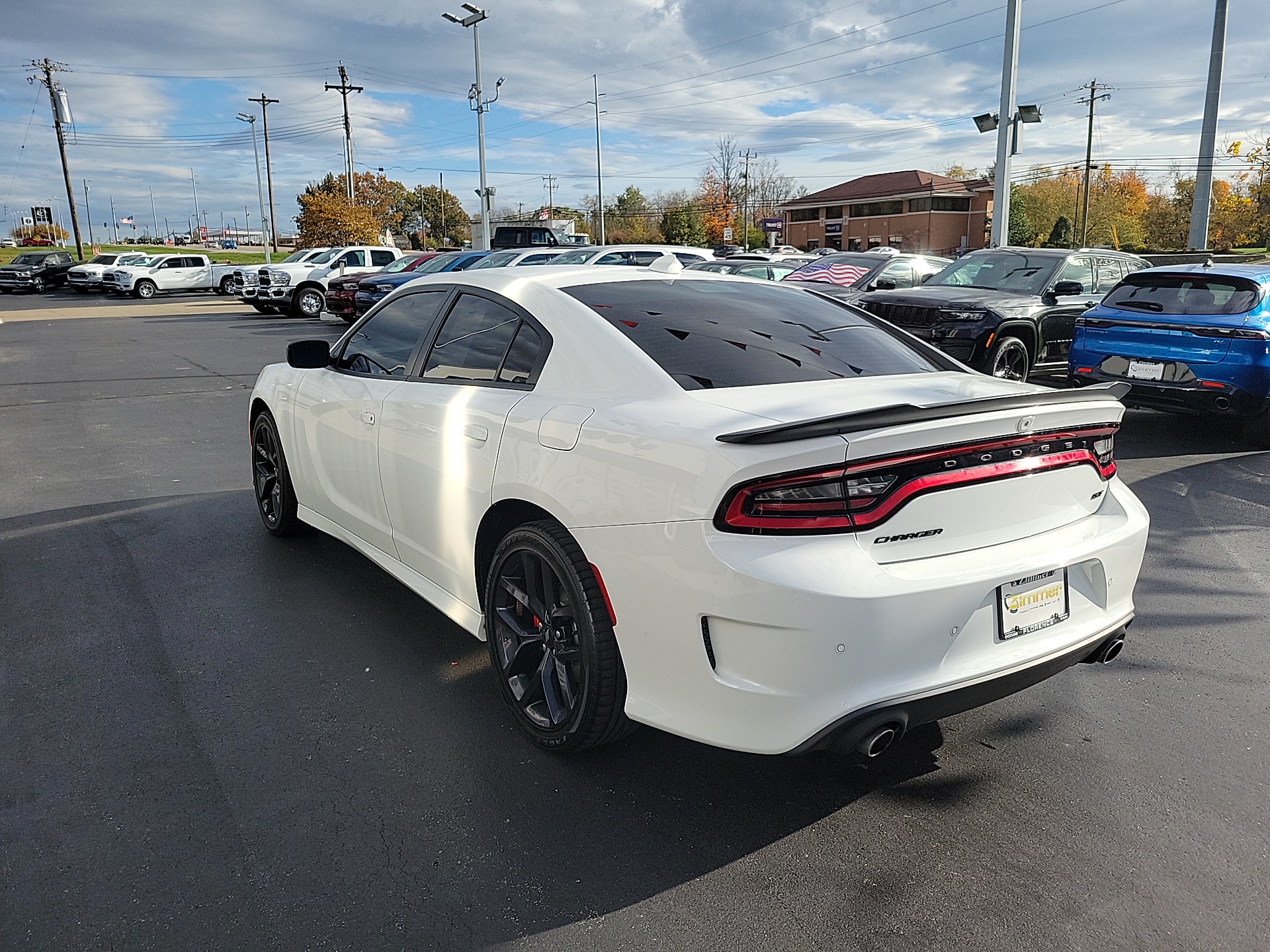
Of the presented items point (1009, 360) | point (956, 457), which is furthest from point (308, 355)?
point (1009, 360)

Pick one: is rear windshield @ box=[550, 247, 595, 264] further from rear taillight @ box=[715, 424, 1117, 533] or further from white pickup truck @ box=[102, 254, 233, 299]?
white pickup truck @ box=[102, 254, 233, 299]

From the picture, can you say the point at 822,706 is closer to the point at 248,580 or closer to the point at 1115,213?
the point at 248,580

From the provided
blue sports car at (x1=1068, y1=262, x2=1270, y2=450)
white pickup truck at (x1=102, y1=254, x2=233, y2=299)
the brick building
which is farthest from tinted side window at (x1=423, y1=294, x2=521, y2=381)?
the brick building

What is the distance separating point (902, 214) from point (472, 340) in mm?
87400

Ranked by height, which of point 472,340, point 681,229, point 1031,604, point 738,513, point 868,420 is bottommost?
point 1031,604

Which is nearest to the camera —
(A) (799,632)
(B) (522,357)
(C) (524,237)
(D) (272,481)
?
(A) (799,632)

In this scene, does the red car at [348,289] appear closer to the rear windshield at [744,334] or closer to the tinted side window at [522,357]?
the rear windshield at [744,334]

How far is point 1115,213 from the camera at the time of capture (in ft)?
264

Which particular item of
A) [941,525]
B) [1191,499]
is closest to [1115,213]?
[1191,499]

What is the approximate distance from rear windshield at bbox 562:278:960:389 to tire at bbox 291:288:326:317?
2410 centimetres

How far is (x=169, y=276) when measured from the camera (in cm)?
3834

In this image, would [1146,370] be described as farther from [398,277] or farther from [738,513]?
[398,277]

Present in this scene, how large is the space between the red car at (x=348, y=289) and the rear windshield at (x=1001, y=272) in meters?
14.2

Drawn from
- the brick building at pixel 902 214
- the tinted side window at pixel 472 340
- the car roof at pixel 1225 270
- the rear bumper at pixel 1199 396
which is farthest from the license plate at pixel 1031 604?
the brick building at pixel 902 214
